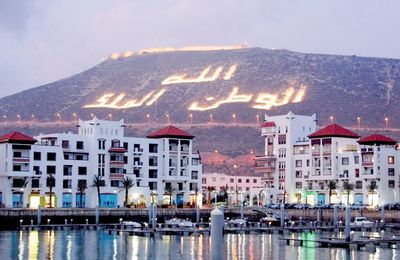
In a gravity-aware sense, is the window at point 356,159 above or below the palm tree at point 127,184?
above

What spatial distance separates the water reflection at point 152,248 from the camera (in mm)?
63219

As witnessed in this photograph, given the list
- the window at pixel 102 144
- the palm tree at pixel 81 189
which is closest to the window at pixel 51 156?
the palm tree at pixel 81 189

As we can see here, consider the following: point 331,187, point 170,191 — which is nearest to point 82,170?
point 170,191

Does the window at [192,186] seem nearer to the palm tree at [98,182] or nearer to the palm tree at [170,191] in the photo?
the palm tree at [170,191]

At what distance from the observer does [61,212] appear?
334 feet

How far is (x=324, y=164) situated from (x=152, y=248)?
60482 mm

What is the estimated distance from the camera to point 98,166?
116 metres

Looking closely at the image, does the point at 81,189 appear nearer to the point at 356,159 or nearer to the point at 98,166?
the point at 98,166

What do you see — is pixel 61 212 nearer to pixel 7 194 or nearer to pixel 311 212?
pixel 7 194

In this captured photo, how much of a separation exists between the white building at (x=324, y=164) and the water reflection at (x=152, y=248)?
36228 millimetres

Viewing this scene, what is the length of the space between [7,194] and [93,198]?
479 inches

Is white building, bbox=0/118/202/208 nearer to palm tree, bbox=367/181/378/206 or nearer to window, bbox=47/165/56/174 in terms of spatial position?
window, bbox=47/165/56/174

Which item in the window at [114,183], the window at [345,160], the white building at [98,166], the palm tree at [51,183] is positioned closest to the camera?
the palm tree at [51,183]

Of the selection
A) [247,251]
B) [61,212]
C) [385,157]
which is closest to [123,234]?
[61,212]
